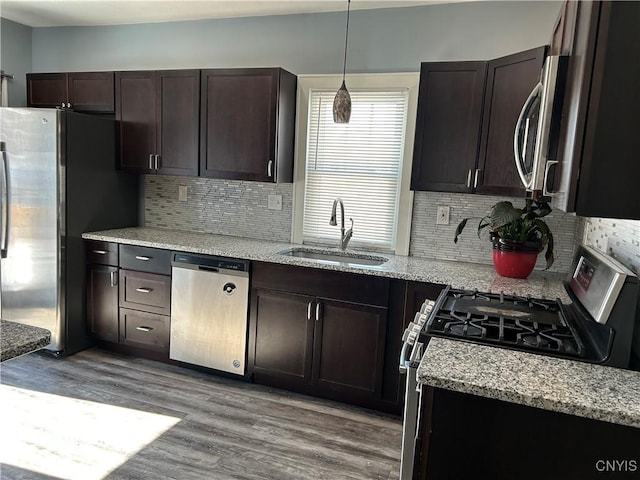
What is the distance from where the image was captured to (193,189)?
12.2 ft

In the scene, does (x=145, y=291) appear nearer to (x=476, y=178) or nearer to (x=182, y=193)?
(x=182, y=193)

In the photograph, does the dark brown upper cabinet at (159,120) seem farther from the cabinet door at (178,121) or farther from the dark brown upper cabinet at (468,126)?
the dark brown upper cabinet at (468,126)

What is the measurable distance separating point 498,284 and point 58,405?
255cm

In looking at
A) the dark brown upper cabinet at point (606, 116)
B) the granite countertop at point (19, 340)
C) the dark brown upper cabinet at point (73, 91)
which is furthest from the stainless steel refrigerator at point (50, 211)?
the dark brown upper cabinet at point (606, 116)

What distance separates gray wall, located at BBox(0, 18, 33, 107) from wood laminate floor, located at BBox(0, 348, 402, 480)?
7.55 ft

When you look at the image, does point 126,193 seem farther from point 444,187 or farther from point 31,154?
point 444,187

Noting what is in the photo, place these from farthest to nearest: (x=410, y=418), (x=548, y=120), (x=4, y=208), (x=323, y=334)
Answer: (x=4, y=208) → (x=323, y=334) → (x=410, y=418) → (x=548, y=120)

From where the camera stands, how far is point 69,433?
240 centimetres

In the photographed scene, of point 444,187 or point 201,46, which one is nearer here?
point 444,187

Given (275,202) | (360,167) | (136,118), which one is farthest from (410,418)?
(136,118)

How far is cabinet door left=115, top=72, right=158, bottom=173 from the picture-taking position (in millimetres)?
3402

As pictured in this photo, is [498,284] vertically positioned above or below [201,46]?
below

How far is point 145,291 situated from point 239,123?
134cm

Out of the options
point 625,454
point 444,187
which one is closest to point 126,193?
point 444,187
